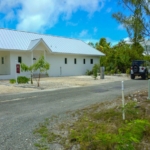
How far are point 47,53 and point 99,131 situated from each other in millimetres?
23129

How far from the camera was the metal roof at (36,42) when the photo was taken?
24.1 meters

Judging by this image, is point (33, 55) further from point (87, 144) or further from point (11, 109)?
point (87, 144)

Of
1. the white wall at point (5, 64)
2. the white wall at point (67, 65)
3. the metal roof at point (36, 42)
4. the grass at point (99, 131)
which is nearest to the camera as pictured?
the grass at point (99, 131)

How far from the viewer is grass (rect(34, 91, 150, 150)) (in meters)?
3.51

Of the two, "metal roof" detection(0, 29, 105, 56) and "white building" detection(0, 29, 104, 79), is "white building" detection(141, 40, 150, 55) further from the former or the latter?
"metal roof" detection(0, 29, 105, 56)

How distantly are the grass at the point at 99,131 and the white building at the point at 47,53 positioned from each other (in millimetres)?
15640

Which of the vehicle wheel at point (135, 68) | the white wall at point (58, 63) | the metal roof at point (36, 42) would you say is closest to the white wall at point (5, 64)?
the white wall at point (58, 63)

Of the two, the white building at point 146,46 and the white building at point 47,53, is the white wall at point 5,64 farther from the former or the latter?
the white building at point 146,46

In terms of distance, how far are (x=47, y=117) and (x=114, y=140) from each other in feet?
9.81

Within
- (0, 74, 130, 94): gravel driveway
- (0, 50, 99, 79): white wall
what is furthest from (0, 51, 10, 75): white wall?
(0, 74, 130, 94): gravel driveway

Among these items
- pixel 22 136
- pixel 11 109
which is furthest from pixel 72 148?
pixel 11 109

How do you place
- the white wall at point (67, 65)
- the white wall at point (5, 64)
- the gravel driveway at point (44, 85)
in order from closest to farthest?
the gravel driveway at point (44, 85), the white wall at point (5, 64), the white wall at point (67, 65)

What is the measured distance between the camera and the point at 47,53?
26750 mm

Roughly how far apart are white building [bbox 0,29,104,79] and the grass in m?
15.6
